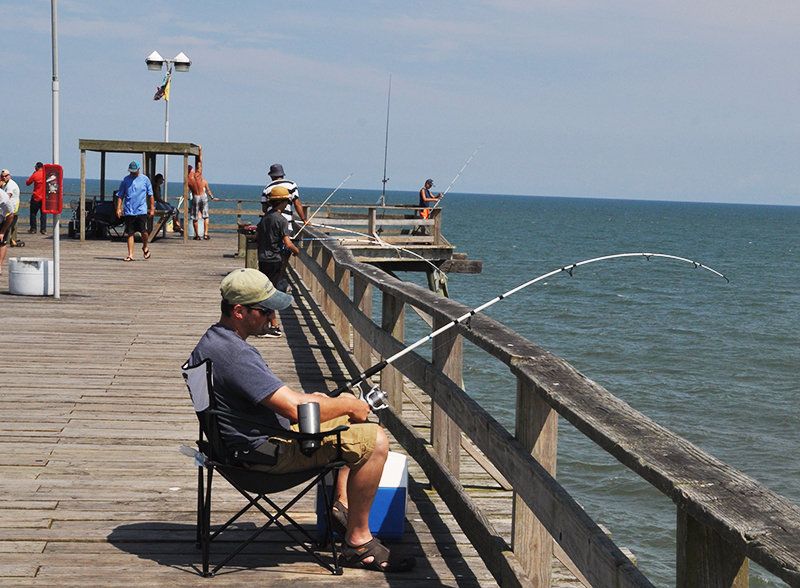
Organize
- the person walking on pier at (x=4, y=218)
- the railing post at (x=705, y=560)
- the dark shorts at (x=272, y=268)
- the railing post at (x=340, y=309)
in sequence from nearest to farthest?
the railing post at (x=705, y=560) < the railing post at (x=340, y=309) < the dark shorts at (x=272, y=268) < the person walking on pier at (x=4, y=218)

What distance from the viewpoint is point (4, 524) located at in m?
4.05

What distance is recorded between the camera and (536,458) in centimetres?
313

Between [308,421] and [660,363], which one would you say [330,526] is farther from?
[660,363]

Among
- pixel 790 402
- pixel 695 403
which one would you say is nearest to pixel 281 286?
pixel 695 403

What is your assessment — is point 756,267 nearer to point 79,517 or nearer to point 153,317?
point 153,317

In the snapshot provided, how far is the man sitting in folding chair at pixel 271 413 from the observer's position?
3.50m

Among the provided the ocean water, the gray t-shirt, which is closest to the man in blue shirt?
the ocean water

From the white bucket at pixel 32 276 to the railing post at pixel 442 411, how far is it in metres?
8.16

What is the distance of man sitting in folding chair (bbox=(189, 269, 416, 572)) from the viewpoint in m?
3.50

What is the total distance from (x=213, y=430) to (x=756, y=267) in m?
55.0

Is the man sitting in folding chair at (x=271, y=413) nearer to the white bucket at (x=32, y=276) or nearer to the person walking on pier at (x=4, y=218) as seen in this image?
the white bucket at (x=32, y=276)

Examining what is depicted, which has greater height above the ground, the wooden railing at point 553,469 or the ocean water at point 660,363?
the wooden railing at point 553,469

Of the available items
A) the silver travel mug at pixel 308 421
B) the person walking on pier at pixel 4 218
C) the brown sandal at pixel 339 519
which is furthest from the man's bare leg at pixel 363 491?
the person walking on pier at pixel 4 218

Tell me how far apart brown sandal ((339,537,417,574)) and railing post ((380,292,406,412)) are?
1.77 meters
